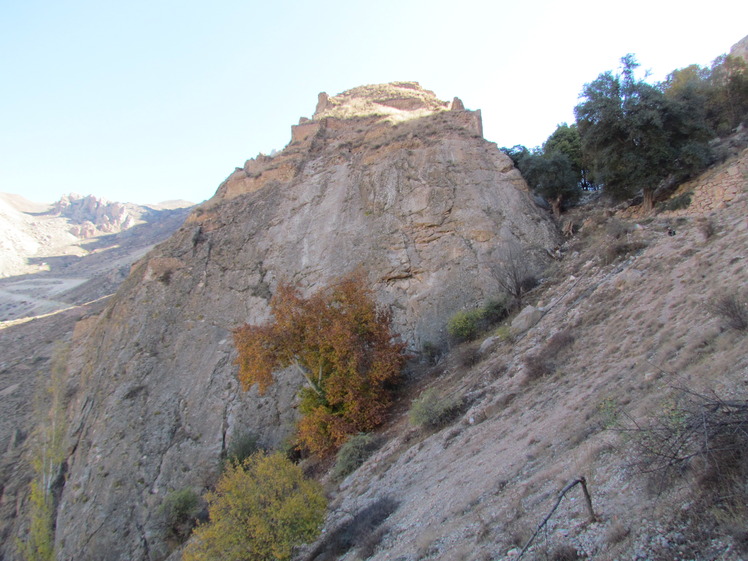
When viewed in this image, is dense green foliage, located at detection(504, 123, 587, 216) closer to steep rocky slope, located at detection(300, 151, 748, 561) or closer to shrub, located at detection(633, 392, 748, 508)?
steep rocky slope, located at detection(300, 151, 748, 561)

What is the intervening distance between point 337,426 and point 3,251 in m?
99.8

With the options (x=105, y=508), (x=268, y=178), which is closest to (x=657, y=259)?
(x=105, y=508)

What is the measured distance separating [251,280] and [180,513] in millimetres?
10671

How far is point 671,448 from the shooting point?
3.89m

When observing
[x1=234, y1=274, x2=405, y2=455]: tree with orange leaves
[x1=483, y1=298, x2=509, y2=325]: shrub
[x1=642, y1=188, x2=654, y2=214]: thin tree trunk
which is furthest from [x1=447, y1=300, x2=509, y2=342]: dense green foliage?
[x1=642, y1=188, x2=654, y2=214]: thin tree trunk

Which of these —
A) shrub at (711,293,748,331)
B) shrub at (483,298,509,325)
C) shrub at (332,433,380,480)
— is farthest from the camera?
shrub at (483,298,509,325)

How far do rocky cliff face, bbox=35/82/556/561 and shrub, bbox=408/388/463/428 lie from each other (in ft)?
19.6

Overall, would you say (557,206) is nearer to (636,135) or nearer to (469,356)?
(636,135)

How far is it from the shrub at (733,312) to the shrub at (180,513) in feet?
49.1

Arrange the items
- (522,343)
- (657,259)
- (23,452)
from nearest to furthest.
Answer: (657,259)
(522,343)
(23,452)

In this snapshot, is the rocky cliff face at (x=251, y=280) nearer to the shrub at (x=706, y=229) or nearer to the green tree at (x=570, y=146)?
the green tree at (x=570, y=146)

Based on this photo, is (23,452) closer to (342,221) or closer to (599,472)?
(342,221)

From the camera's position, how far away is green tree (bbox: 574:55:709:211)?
17047 mm

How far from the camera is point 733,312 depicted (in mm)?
6426
